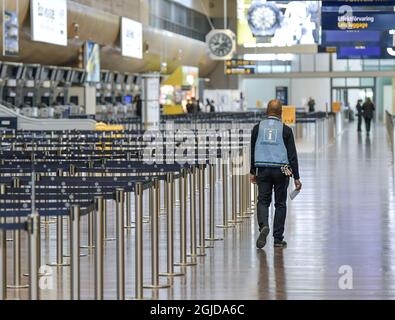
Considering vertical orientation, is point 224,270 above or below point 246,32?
below

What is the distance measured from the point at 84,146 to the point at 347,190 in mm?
4603

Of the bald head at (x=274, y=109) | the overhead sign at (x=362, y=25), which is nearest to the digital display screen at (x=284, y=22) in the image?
the overhead sign at (x=362, y=25)

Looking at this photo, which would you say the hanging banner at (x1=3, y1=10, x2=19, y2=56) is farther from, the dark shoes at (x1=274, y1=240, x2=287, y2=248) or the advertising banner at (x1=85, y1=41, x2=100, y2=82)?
the dark shoes at (x1=274, y1=240, x2=287, y2=248)

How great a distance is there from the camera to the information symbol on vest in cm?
1324

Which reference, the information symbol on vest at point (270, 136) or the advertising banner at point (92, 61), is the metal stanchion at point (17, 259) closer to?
the information symbol on vest at point (270, 136)

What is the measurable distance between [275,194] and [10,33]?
71.0 feet

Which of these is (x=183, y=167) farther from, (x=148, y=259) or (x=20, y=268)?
(x=20, y=268)

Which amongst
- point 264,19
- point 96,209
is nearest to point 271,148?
point 96,209

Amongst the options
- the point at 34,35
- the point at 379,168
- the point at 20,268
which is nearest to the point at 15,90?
the point at 34,35

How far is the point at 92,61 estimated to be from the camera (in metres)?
44.8

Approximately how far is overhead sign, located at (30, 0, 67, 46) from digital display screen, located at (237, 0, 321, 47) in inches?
241

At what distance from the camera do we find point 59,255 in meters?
12.1

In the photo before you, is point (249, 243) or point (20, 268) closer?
point (20, 268)

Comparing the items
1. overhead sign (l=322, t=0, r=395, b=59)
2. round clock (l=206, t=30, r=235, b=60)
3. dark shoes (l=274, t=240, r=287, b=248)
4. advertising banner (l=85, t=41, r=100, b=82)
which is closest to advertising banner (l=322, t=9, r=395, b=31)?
overhead sign (l=322, t=0, r=395, b=59)
